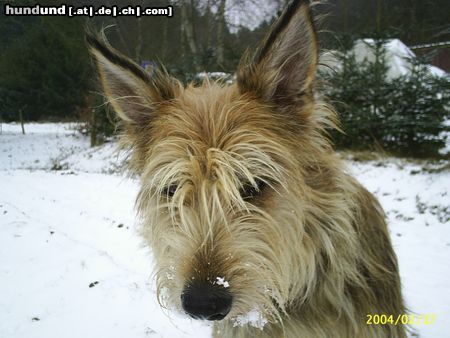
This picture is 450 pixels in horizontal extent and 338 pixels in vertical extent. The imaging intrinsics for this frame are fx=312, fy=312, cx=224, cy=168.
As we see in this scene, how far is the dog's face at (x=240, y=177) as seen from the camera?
180 cm

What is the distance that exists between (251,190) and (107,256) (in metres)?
3.58

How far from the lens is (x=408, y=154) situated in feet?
30.0

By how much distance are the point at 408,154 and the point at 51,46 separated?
29981 millimetres

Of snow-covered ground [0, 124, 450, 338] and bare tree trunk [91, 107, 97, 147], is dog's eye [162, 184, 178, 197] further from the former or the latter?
bare tree trunk [91, 107, 97, 147]

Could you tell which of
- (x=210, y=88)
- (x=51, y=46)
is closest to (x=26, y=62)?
(x=51, y=46)

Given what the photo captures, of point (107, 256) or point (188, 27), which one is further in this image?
point (188, 27)

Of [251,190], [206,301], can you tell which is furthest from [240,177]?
[206,301]

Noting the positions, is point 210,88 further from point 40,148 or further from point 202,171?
point 40,148

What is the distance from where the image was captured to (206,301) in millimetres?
1617

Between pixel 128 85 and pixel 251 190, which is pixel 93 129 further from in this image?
pixel 251 190

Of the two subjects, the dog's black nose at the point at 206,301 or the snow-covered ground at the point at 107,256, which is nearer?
the dog's black nose at the point at 206,301

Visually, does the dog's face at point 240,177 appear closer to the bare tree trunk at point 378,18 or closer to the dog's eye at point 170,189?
the dog's eye at point 170,189

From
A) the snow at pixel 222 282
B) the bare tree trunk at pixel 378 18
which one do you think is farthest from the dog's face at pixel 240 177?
the bare tree trunk at pixel 378 18

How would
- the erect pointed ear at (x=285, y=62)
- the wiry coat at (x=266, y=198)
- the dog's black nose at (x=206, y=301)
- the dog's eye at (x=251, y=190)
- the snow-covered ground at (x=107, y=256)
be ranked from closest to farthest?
the dog's black nose at (x=206, y=301) < the erect pointed ear at (x=285, y=62) < the wiry coat at (x=266, y=198) < the dog's eye at (x=251, y=190) < the snow-covered ground at (x=107, y=256)
